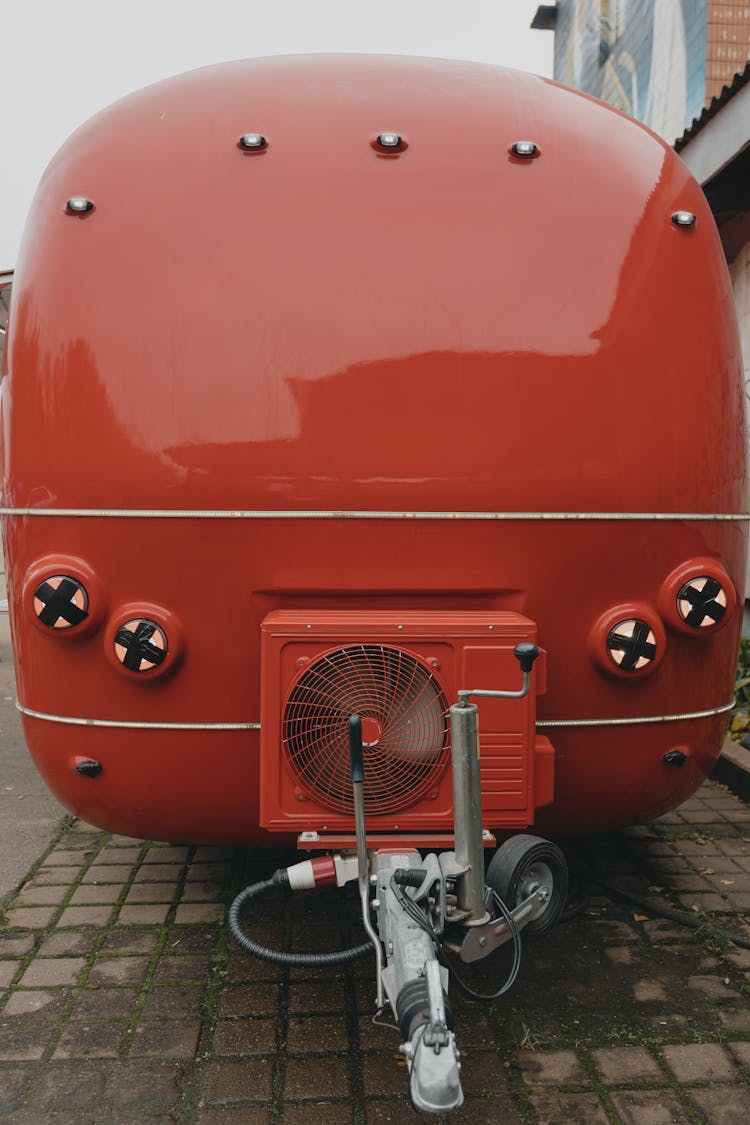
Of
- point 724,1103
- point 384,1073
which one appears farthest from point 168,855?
point 724,1103

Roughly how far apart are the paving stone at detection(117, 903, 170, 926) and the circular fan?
1.26 metres

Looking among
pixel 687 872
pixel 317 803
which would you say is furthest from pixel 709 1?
pixel 317 803

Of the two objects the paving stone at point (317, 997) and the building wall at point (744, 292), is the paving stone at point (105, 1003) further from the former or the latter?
the building wall at point (744, 292)

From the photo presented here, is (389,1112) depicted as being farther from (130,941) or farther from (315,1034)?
(130,941)

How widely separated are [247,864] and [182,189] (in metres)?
2.61

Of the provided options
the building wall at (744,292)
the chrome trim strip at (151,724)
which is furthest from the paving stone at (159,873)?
the building wall at (744,292)

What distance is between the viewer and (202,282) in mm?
2613

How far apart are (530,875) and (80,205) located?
7.71 feet

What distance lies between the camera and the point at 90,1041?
8.74 ft

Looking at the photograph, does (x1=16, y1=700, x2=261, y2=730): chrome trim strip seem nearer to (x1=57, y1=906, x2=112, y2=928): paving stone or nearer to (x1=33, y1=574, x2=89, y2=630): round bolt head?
(x1=33, y1=574, x2=89, y2=630): round bolt head

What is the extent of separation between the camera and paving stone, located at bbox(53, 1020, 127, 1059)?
8.54 feet

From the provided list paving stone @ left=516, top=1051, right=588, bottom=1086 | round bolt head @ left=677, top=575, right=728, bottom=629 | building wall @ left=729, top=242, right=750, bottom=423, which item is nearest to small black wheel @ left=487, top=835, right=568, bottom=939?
paving stone @ left=516, top=1051, right=588, bottom=1086

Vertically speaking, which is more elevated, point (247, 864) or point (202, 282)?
point (202, 282)

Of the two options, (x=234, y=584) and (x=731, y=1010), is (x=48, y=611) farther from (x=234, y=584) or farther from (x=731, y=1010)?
(x=731, y=1010)
